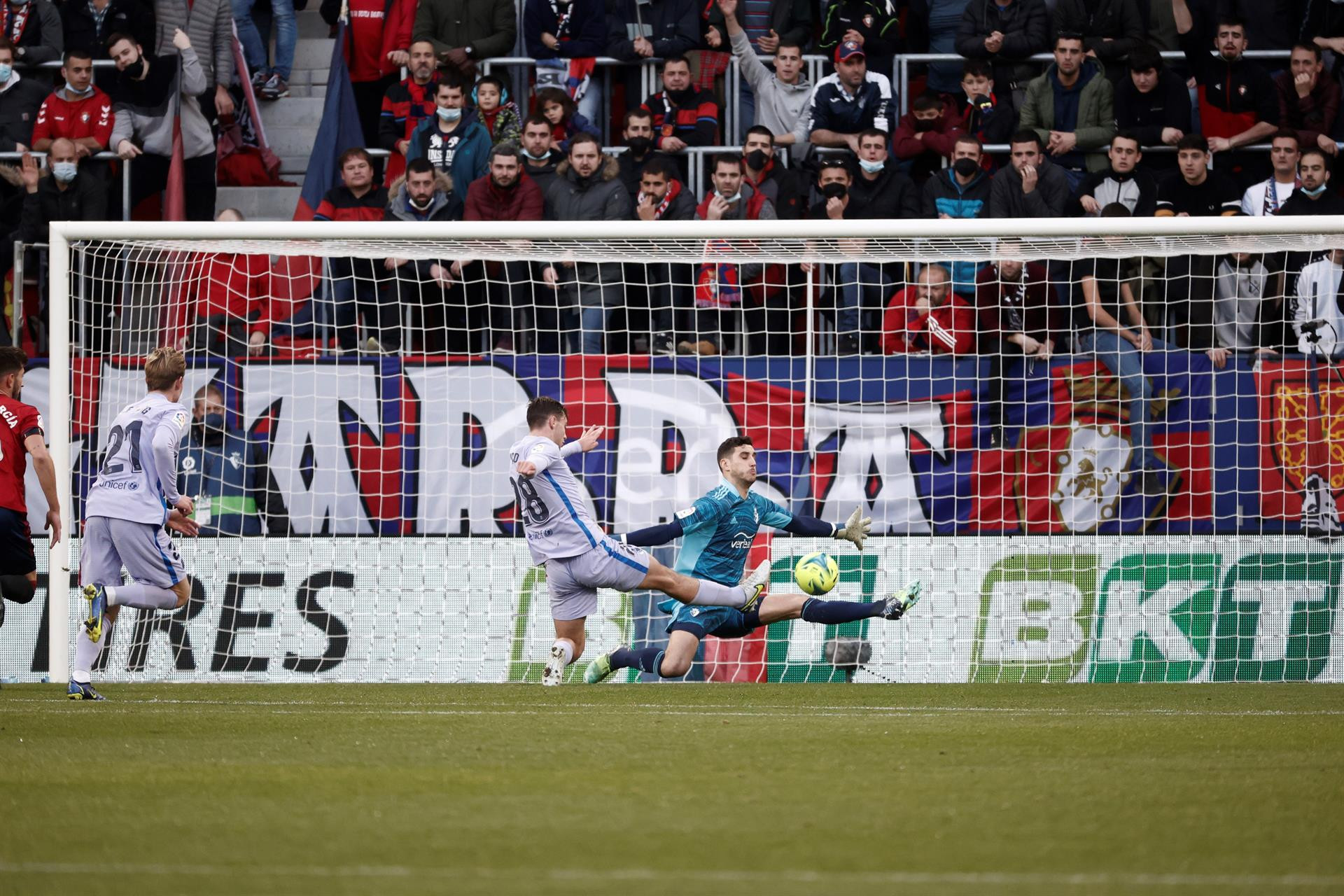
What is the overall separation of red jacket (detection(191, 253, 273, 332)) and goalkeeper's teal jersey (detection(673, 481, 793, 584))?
4.37 meters

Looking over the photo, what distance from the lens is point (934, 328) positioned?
12.5 m

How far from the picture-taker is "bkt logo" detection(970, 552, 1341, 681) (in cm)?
1184

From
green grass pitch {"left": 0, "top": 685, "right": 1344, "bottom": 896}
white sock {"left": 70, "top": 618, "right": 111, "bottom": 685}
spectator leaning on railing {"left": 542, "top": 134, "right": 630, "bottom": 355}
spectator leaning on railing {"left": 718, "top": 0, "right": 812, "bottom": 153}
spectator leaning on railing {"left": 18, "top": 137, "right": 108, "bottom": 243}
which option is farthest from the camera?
spectator leaning on railing {"left": 718, "top": 0, "right": 812, "bottom": 153}

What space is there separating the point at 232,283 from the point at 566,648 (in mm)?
4931

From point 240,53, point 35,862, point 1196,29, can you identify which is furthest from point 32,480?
point 1196,29

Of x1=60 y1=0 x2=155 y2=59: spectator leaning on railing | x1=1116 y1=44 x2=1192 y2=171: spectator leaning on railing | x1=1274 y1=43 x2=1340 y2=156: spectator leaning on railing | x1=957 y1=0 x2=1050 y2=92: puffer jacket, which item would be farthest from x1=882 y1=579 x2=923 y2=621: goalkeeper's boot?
x1=60 y1=0 x2=155 y2=59: spectator leaning on railing

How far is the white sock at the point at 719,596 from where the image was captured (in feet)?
33.8

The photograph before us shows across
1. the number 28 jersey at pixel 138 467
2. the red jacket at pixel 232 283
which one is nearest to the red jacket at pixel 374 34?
the red jacket at pixel 232 283

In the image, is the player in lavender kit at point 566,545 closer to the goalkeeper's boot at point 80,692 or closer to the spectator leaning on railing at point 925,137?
the goalkeeper's boot at point 80,692

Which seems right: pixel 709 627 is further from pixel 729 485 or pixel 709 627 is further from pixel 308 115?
pixel 308 115

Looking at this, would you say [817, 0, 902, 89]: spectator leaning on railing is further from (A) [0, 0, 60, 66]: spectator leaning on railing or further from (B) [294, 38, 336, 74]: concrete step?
(A) [0, 0, 60, 66]: spectator leaning on railing

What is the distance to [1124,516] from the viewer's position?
1217cm

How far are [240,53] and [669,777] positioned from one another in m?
12.2

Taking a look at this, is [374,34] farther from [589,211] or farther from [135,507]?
[135,507]
